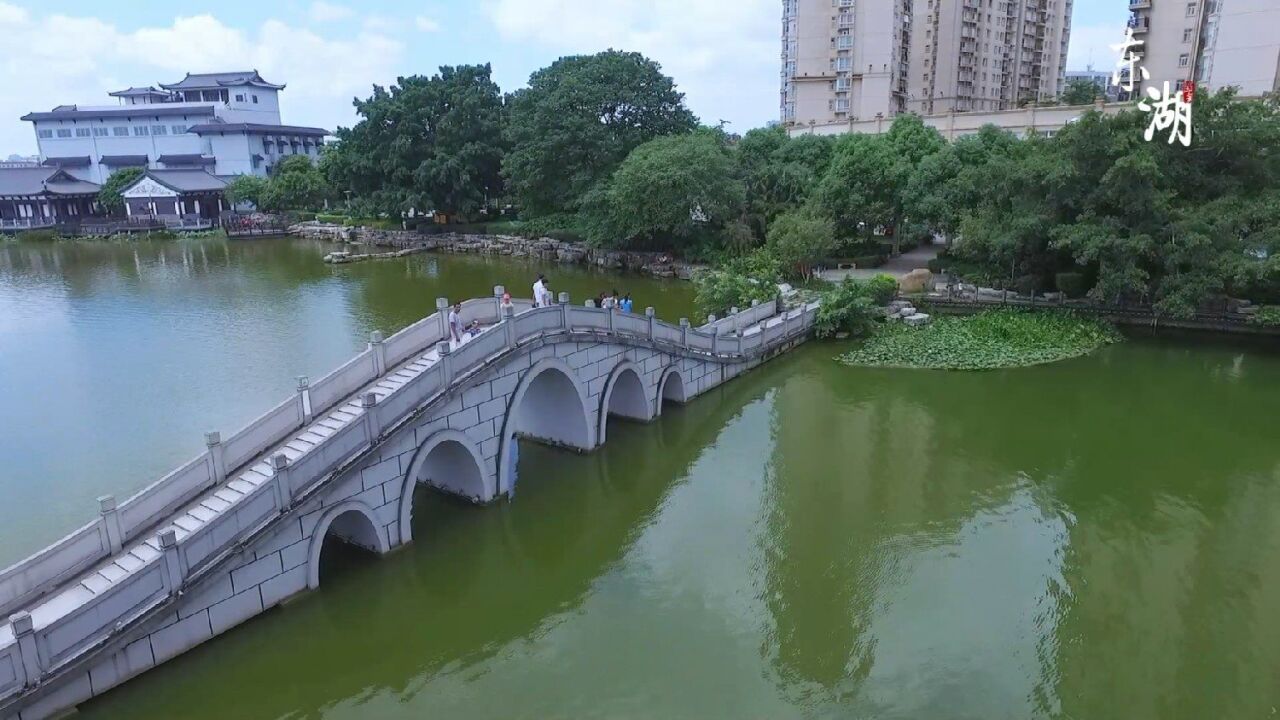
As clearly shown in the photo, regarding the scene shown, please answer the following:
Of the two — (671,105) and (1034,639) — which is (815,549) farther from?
(671,105)

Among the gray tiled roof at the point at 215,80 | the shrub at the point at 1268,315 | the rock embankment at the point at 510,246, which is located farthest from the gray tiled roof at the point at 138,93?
the shrub at the point at 1268,315

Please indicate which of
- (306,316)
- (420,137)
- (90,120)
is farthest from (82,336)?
(90,120)

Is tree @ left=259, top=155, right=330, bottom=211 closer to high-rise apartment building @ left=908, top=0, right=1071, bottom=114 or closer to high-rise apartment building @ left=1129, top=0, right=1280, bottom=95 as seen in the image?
high-rise apartment building @ left=908, top=0, right=1071, bottom=114

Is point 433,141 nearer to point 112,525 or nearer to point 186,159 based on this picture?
point 186,159

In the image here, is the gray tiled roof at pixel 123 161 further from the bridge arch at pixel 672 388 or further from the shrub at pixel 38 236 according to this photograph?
the bridge arch at pixel 672 388

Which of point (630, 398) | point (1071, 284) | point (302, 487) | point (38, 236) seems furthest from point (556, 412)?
point (38, 236)

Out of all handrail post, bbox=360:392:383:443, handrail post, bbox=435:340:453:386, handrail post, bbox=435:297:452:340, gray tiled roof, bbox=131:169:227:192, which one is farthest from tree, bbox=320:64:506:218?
handrail post, bbox=360:392:383:443
